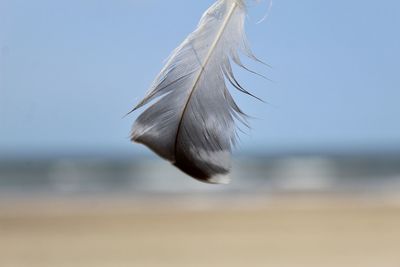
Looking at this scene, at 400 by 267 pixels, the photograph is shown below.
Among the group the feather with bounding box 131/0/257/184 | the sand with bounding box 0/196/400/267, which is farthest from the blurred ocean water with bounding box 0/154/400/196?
the feather with bounding box 131/0/257/184

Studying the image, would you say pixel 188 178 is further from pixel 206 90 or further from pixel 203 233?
pixel 206 90

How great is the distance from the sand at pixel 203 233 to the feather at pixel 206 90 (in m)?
1.73

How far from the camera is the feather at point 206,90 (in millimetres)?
1028

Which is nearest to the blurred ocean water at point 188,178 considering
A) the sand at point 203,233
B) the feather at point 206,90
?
the sand at point 203,233

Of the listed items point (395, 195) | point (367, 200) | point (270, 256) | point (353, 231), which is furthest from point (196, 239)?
point (395, 195)

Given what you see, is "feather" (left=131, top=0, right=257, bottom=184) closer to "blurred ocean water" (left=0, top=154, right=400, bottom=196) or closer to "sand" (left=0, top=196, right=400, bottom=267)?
"sand" (left=0, top=196, right=400, bottom=267)

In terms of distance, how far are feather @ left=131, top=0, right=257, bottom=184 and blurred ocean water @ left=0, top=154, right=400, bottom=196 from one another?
3.91 m

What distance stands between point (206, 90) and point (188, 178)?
4.29m

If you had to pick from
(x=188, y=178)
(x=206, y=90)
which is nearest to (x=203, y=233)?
(x=188, y=178)

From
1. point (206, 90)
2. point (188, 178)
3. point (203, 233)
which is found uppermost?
point (206, 90)

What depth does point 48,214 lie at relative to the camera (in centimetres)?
415

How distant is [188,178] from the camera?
534cm

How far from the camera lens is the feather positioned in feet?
3.37

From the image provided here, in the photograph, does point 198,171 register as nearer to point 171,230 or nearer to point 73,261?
point 73,261
